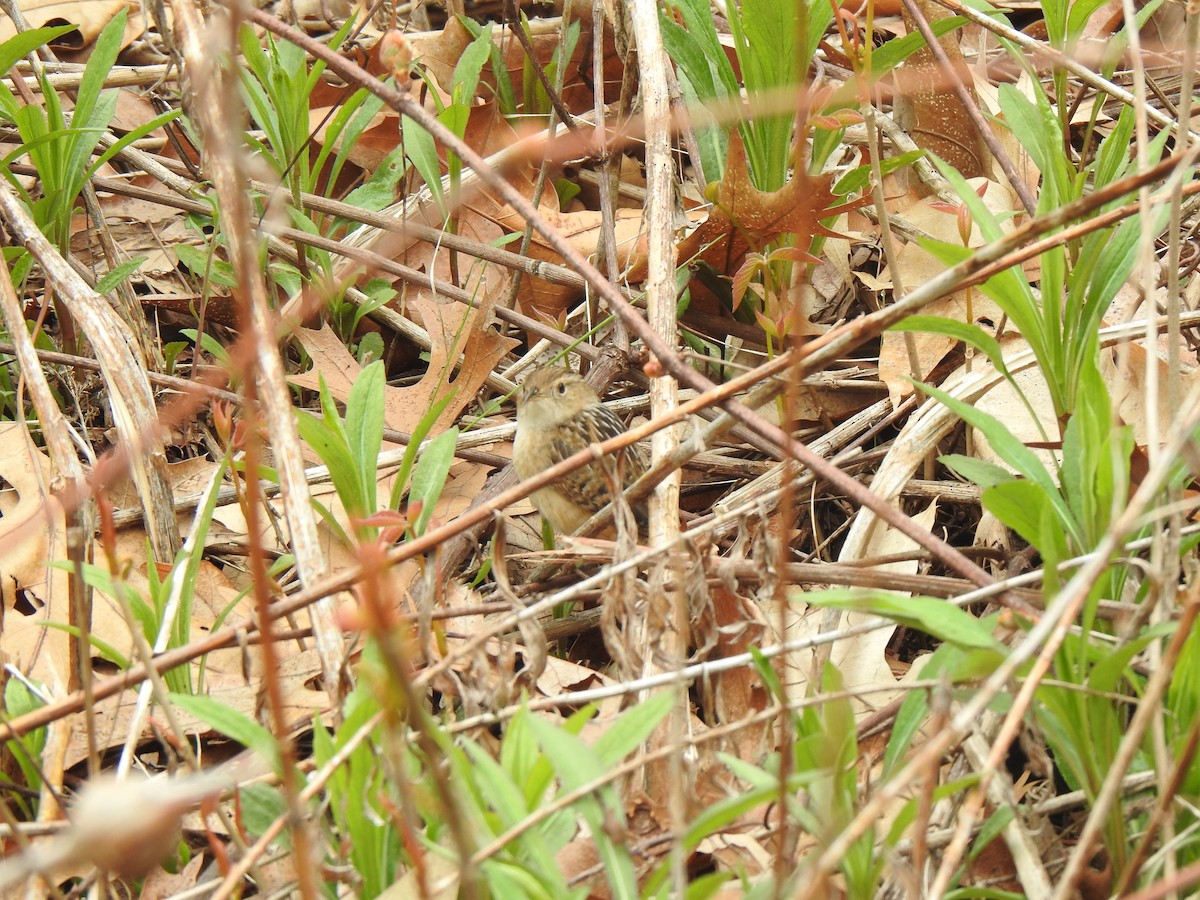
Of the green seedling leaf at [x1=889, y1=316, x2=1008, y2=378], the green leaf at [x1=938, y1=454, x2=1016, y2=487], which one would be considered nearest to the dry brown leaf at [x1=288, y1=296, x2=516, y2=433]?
the green seedling leaf at [x1=889, y1=316, x2=1008, y2=378]

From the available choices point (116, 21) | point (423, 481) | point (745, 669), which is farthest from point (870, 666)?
point (116, 21)

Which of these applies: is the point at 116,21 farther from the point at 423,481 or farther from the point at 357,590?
the point at 357,590

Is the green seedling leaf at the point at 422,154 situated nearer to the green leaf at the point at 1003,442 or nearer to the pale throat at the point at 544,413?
the pale throat at the point at 544,413

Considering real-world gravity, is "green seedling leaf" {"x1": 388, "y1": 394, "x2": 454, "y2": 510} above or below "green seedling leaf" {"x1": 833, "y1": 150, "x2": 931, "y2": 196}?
below

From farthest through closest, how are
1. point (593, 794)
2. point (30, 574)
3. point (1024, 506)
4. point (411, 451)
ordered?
point (30, 574), point (411, 451), point (1024, 506), point (593, 794)

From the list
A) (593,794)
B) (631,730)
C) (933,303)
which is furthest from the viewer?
(933,303)

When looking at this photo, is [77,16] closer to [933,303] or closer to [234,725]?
[933,303]

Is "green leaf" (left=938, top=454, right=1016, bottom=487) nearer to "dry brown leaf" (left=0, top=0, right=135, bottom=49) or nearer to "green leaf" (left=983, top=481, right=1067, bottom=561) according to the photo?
"green leaf" (left=983, top=481, right=1067, bottom=561)

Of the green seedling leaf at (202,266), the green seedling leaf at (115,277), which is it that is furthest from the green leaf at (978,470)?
the green seedling leaf at (115,277)

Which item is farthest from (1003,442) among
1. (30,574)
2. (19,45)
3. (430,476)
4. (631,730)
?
(19,45)
